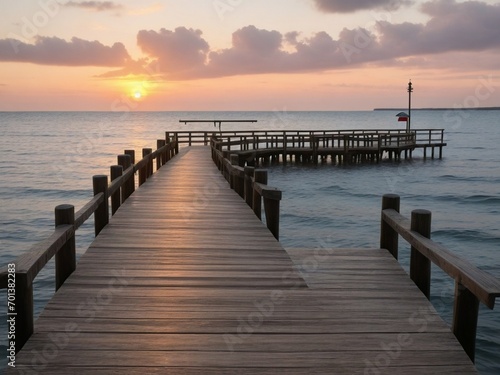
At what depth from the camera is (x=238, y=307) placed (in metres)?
4.93

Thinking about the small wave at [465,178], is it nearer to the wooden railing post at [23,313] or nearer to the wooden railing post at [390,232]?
the wooden railing post at [390,232]

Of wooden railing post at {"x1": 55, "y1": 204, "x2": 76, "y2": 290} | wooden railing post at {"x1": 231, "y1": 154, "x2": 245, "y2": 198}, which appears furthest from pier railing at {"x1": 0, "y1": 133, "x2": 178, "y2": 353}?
wooden railing post at {"x1": 231, "y1": 154, "x2": 245, "y2": 198}

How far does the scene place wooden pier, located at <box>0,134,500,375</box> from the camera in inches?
152

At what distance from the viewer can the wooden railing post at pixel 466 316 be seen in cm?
422

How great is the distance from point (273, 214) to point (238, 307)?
298 centimetres

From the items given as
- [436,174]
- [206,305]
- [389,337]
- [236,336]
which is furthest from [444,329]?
[436,174]

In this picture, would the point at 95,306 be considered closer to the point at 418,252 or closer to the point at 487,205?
the point at 418,252

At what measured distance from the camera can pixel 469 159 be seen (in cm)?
5881

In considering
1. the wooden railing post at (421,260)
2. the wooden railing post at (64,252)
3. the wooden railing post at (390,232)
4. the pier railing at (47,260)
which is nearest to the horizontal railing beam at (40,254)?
the pier railing at (47,260)

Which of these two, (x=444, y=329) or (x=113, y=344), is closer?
(x=113, y=344)

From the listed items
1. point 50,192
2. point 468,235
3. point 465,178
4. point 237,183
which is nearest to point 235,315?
point 237,183

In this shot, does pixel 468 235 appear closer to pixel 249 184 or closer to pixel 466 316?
pixel 249 184

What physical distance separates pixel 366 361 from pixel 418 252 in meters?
1.97

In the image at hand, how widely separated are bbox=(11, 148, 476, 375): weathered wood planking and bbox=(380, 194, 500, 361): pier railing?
0.15 m
